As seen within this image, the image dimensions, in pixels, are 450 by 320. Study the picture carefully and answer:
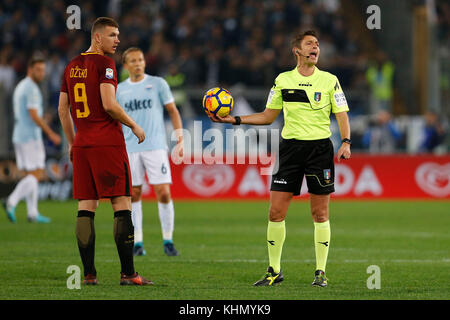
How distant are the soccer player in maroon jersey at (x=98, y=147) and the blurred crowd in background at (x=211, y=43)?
559 inches

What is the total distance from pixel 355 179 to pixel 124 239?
44.0 feet

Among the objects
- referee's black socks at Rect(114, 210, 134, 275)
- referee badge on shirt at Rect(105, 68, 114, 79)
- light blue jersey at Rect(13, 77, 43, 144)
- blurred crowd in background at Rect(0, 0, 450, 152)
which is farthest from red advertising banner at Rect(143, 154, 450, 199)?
referee badge on shirt at Rect(105, 68, 114, 79)

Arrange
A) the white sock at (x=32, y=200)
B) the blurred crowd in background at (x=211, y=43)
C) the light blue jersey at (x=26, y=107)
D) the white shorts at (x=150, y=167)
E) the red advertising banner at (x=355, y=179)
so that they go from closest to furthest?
1. the white shorts at (x=150, y=167)
2. the light blue jersey at (x=26, y=107)
3. the white sock at (x=32, y=200)
4. the red advertising banner at (x=355, y=179)
5. the blurred crowd in background at (x=211, y=43)

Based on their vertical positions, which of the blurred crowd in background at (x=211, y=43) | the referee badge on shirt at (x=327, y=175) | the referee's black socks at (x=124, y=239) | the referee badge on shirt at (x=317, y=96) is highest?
the blurred crowd in background at (x=211, y=43)

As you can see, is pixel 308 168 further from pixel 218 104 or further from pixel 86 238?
pixel 86 238

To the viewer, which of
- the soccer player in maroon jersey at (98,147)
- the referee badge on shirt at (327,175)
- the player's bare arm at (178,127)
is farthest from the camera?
the player's bare arm at (178,127)

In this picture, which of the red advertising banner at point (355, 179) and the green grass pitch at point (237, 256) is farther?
the red advertising banner at point (355, 179)

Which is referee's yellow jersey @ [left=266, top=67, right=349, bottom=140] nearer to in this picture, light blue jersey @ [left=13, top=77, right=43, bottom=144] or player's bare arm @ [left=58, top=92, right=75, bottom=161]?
player's bare arm @ [left=58, top=92, right=75, bottom=161]

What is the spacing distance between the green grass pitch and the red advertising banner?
2.37 m

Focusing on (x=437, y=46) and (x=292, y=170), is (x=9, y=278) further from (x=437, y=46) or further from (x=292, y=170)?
(x=437, y=46)

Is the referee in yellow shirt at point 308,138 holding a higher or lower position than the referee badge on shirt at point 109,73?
lower

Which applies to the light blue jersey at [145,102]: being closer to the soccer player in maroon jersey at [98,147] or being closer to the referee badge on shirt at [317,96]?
the soccer player in maroon jersey at [98,147]

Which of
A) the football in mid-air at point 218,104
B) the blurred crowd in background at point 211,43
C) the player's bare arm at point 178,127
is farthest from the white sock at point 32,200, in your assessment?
the football in mid-air at point 218,104

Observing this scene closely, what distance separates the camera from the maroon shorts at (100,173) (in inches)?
315
